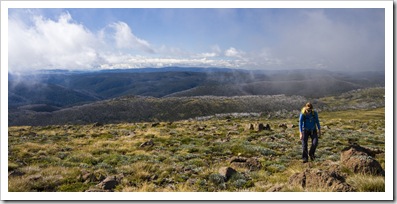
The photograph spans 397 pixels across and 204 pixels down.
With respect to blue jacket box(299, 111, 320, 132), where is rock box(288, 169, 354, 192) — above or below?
below

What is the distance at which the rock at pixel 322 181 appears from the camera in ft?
26.0

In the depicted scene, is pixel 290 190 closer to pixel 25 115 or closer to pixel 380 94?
pixel 25 115

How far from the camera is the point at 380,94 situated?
12725 centimetres

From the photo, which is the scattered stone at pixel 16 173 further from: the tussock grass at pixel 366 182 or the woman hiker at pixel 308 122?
the tussock grass at pixel 366 182

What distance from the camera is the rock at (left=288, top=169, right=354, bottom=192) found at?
7.93 metres

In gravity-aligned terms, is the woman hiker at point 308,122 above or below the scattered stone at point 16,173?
above

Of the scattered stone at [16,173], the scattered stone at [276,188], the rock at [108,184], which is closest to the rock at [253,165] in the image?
the scattered stone at [276,188]

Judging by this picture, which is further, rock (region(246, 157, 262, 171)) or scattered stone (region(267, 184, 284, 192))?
rock (region(246, 157, 262, 171))

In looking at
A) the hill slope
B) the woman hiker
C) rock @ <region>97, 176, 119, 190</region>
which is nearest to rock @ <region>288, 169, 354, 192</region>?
the woman hiker

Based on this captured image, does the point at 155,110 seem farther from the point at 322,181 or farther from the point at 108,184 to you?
the point at 322,181

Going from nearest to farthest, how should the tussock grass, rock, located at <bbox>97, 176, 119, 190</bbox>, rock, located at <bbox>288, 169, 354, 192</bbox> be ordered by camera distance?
rock, located at <bbox>288, 169, 354, 192</bbox>
the tussock grass
rock, located at <bbox>97, 176, 119, 190</bbox>

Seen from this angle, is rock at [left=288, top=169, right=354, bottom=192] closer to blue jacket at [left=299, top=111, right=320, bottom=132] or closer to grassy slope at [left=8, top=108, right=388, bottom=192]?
grassy slope at [left=8, top=108, right=388, bottom=192]

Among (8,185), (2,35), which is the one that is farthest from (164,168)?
(2,35)

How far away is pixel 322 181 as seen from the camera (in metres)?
7.98
